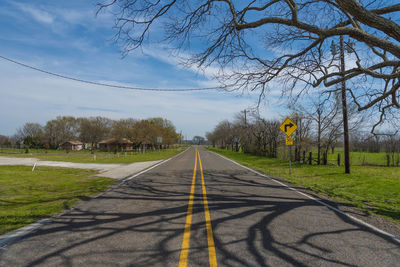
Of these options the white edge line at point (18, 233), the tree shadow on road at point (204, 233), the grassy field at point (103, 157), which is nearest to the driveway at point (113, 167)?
the grassy field at point (103, 157)

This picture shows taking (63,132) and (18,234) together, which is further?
(63,132)

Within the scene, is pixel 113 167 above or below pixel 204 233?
below

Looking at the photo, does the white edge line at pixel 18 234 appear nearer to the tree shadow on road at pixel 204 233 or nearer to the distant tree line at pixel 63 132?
the tree shadow on road at pixel 204 233

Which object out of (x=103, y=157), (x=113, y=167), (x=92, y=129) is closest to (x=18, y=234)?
(x=113, y=167)

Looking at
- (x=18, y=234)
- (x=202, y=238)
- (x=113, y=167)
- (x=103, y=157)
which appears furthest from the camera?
(x=103, y=157)

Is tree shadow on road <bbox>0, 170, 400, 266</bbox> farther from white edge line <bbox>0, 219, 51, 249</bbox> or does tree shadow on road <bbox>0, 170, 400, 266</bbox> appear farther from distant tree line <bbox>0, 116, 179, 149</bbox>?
distant tree line <bbox>0, 116, 179, 149</bbox>

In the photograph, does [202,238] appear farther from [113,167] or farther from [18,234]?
[113,167]

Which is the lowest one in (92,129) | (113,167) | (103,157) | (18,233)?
(103,157)

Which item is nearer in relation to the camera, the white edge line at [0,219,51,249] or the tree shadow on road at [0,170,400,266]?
the tree shadow on road at [0,170,400,266]

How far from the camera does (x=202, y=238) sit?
13.4ft

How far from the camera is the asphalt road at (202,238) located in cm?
335

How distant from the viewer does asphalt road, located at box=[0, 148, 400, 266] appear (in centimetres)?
335

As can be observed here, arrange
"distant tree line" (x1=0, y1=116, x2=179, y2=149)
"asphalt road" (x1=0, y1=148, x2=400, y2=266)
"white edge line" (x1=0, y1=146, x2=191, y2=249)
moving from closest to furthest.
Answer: "asphalt road" (x1=0, y1=148, x2=400, y2=266)
"white edge line" (x1=0, y1=146, x2=191, y2=249)
"distant tree line" (x1=0, y1=116, x2=179, y2=149)

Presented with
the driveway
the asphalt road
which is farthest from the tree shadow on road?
the driveway
